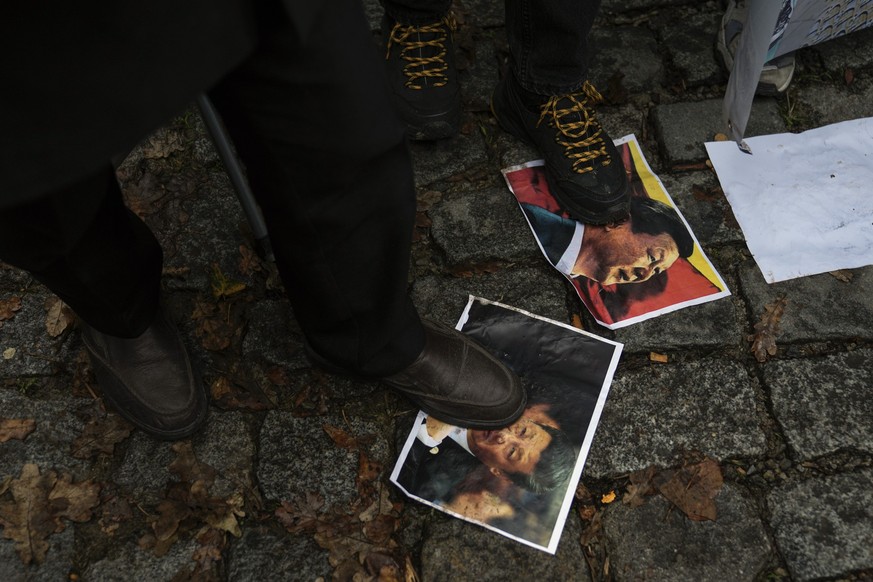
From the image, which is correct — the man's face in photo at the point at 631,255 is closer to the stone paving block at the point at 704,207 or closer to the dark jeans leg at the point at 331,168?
the stone paving block at the point at 704,207

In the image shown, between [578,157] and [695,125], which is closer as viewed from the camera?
[578,157]

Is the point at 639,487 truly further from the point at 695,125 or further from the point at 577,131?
the point at 695,125

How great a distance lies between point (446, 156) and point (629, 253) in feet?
2.19

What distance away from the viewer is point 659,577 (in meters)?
1.54

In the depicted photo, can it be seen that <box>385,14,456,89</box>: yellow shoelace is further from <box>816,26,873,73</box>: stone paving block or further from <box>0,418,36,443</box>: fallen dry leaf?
<box>0,418,36,443</box>: fallen dry leaf

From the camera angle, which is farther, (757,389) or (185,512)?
(757,389)

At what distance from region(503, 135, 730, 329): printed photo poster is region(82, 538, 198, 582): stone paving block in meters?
1.21

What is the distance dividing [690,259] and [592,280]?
0.97ft

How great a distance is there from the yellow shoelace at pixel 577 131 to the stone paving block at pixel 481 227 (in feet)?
0.76

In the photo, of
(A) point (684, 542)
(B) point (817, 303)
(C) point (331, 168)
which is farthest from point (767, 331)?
(C) point (331, 168)

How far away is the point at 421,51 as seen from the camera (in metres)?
2.16

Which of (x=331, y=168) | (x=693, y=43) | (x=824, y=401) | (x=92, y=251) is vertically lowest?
(x=824, y=401)

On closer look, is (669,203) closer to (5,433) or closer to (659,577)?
(659,577)

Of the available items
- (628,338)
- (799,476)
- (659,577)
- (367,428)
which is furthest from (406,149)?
(799,476)
